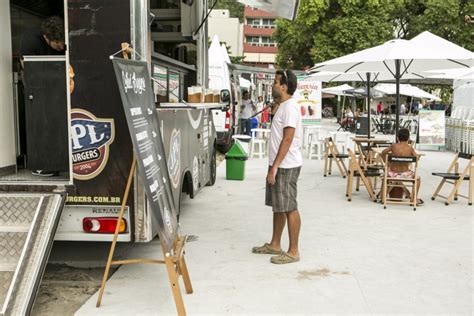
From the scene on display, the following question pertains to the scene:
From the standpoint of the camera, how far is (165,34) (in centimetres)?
732

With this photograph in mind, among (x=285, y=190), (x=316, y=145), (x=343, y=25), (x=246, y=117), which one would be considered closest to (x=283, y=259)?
(x=285, y=190)

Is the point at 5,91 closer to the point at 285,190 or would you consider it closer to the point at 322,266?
the point at 285,190

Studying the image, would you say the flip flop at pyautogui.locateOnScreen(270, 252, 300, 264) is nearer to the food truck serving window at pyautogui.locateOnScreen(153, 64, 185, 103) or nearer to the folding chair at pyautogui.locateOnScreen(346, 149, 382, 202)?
the food truck serving window at pyautogui.locateOnScreen(153, 64, 185, 103)

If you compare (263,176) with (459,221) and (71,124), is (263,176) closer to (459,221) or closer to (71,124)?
(459,221)

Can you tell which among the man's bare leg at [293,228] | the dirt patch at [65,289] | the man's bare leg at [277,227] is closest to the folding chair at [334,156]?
the man's bare leg at [277,227]

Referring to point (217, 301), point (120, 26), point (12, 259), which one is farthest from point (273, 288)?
point (120, 26)

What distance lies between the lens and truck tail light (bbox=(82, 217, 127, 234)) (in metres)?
4.44

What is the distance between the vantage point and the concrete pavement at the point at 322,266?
14.2ft

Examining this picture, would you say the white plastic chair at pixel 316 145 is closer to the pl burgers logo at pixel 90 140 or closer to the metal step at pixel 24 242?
the pl burgers logo at pixel 90 140

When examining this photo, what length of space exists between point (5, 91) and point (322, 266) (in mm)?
3506

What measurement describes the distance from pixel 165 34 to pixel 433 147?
12.9 m

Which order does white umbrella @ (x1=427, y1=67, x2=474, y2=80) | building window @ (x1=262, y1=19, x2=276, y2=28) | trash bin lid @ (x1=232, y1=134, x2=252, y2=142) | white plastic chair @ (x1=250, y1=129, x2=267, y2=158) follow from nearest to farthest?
1. trash bin lid @ (x1=232, y1=134, x2=252, y2=142)
2. white umbrella @ (x1=427, y1=67, x2=474, y2=80)
3. white plastic chair @ (x1=250, y1=129, x2=267, y2=158)
4. building window @ (x1=262, y1=19, x2=276, y2=28)

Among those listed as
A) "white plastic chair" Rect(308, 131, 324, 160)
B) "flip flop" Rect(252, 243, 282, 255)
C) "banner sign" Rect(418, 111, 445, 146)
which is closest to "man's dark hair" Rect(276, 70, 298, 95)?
"flip flop" Rect(252, 243, 282, 255)

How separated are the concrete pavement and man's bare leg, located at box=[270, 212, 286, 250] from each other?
222 mm
